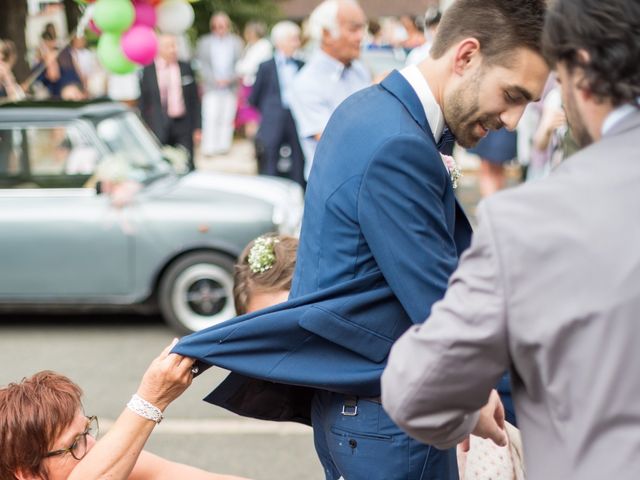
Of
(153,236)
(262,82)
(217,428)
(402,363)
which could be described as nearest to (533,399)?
(402,363)

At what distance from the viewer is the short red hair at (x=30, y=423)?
104 inches

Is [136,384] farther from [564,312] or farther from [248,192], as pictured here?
[564,312]

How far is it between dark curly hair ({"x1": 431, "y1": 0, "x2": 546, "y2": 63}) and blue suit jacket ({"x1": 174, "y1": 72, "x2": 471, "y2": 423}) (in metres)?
0.21

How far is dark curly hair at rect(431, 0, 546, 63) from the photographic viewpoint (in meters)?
2.33

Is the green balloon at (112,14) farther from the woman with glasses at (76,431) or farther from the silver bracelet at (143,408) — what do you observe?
the silver bracelet at (143,408)

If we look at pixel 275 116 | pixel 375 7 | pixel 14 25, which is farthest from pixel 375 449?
pixel 375 7

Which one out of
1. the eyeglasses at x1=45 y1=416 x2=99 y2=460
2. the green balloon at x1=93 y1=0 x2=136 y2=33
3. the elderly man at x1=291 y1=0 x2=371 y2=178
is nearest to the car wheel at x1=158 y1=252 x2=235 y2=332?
the elderly man at x1=291 y1=0 x2=371 y2=178

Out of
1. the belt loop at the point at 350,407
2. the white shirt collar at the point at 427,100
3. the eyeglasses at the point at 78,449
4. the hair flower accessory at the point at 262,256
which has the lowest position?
the eyeglasses at the point at 78,449

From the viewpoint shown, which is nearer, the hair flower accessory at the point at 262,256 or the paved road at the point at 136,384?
the hair flower accessory at the point at 262,256

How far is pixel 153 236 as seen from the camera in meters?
7.01

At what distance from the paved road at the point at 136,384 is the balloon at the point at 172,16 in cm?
225

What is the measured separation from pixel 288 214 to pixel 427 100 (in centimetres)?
490

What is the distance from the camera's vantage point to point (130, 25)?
689 cm

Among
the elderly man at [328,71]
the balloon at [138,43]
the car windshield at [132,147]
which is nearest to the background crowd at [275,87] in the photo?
the elderly man at [328,71]
